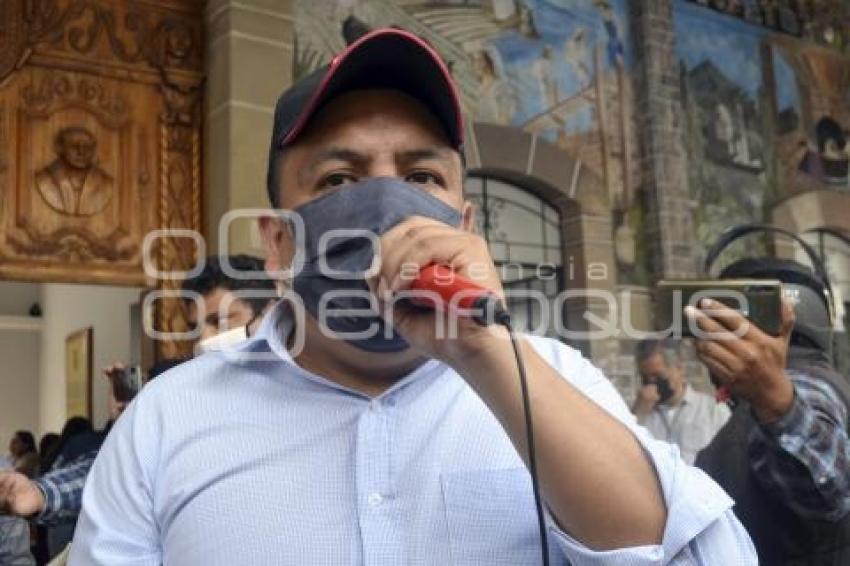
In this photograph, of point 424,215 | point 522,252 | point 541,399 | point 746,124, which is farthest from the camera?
point 746,124

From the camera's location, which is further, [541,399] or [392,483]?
[392,483]

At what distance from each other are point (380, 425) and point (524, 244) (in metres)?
5.41

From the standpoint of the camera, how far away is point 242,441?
108 centimetres

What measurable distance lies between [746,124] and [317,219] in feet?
23.2

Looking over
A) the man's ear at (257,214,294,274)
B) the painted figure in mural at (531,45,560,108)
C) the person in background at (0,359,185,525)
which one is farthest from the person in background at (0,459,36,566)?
the painted figure in mural at (531,45,560,108)

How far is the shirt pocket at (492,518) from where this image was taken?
100cm

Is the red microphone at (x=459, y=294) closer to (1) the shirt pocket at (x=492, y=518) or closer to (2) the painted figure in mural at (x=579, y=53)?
(1) the shirt pocket at (x=492, y=518)

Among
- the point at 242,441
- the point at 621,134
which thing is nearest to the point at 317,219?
the point at 242,441

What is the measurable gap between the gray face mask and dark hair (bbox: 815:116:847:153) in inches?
308

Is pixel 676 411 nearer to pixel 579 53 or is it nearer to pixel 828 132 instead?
pixel 579 53

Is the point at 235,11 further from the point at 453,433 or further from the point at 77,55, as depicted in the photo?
the point at 453,433

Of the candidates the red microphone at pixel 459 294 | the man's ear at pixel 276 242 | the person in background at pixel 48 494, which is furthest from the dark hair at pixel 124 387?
the red microphone at pixel 459 294

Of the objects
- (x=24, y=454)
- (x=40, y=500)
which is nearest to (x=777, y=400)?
(x=40, y=500)

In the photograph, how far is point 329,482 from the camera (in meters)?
1.04
